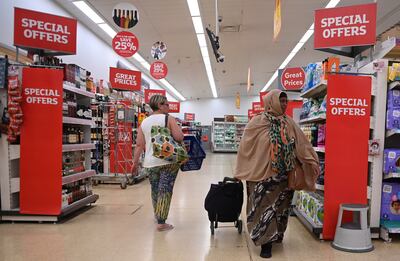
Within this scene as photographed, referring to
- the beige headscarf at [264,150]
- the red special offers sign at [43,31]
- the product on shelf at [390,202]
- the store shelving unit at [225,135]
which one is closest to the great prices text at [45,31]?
the red special offers sign at [43,31]

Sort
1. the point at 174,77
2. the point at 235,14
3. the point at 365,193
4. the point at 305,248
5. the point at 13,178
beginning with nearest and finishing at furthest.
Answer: the point at 305,248, the point at 365,193, the point at 13,178, the point at 235,14, the point at 174,77

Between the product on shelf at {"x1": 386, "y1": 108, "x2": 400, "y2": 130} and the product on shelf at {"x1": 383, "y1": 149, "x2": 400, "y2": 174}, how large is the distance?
0.26 metres

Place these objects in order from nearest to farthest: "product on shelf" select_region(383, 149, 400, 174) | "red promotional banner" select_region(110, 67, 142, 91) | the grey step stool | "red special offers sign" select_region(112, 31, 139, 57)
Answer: the grey step stool, "product on shelf" select_region(383, 149, 400, 174), "red special offers sign" select_region(112, 31, 139, 57), "red promotional banner" select_region(110, 67, 142, 91)

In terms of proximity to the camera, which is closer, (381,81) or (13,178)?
(381,81)

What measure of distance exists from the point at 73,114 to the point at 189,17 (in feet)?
17.2

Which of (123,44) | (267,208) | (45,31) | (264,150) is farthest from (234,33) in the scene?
(267,208)

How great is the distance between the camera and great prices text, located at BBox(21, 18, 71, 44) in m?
3.85

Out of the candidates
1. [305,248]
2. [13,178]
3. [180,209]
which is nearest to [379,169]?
[305,248]

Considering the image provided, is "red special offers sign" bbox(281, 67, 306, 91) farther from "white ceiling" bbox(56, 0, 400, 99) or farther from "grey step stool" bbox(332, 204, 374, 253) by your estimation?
"grey step stool" bbox(332, 204, 374, 253)

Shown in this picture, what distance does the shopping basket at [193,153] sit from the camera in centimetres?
384

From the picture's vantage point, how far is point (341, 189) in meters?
3.22

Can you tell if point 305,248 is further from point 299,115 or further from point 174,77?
point 174,77

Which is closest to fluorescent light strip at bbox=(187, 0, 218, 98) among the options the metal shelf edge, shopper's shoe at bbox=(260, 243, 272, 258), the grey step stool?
the metal shelf edge

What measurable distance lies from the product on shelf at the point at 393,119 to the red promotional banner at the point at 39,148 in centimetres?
380
